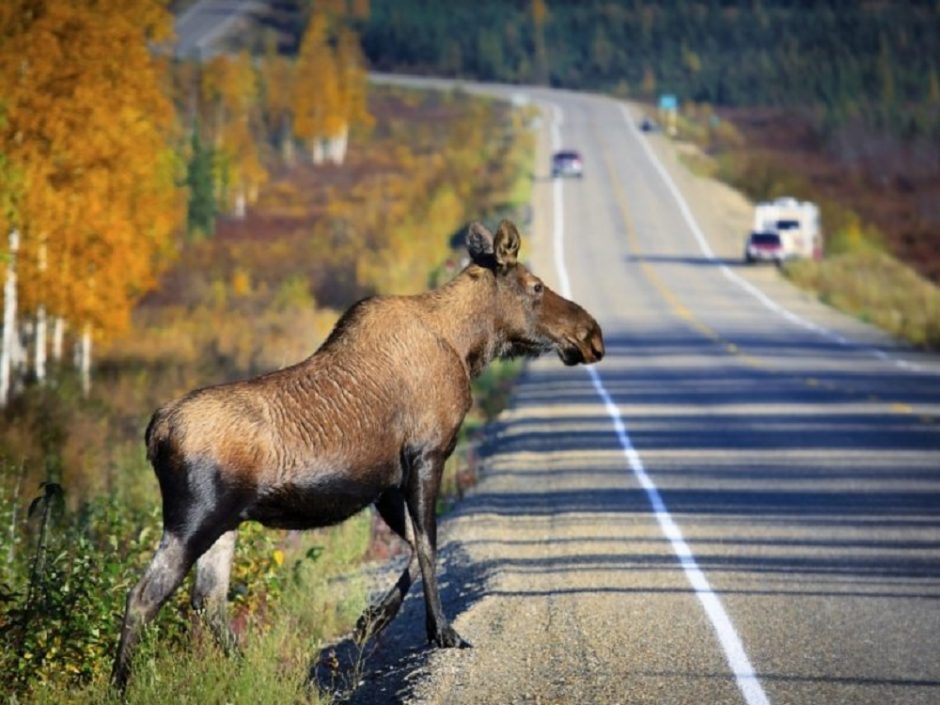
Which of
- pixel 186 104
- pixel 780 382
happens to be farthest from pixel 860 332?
pixel 186 104

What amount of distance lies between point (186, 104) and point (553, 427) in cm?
10107

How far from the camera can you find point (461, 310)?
1025 centimetres

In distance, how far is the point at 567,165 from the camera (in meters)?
90.0

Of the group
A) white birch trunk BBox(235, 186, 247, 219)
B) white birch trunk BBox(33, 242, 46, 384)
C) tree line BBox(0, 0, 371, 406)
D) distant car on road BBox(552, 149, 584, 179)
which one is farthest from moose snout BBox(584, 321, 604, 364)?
white birch trunk BBox(235, 186, 247, 219)

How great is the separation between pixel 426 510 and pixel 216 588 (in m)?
1.13

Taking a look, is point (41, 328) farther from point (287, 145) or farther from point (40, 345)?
point (287, 145)

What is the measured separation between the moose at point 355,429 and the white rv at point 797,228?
53.8 meters

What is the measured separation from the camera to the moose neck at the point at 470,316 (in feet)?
33.4

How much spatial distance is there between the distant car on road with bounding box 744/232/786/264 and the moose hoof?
55.1m

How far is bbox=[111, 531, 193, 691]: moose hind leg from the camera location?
8625 mm

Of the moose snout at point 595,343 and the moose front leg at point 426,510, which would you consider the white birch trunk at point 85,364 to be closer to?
the moose snout at point 595,343

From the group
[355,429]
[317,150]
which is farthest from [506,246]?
[317,150]

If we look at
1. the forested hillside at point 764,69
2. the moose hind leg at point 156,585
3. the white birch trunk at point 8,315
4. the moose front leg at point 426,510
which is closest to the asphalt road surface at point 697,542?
the moose front leg at point 426,510

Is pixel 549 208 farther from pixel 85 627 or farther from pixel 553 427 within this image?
pixel 85 627
